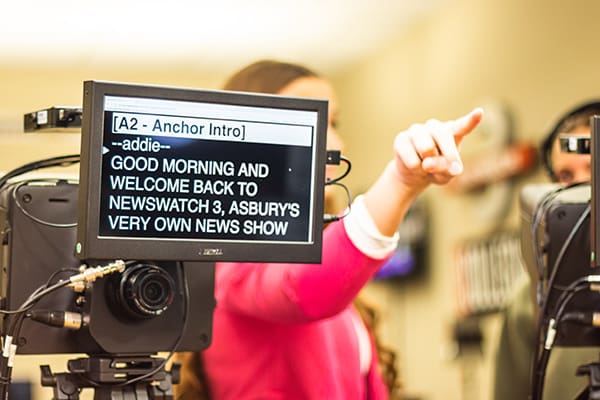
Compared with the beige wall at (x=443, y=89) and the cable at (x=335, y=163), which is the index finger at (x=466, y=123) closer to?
the cable at (x=335, y=163)

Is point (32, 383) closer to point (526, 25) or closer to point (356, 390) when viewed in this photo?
point (356, 390)

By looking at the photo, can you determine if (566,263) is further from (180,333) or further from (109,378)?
(109,378)

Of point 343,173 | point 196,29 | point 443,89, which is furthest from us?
point 196,29

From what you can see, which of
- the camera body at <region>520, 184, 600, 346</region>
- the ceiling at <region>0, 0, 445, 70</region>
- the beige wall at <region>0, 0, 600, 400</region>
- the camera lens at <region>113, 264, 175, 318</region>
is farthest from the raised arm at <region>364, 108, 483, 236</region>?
the ceiling at <region>0, 0, 445, 70</region>

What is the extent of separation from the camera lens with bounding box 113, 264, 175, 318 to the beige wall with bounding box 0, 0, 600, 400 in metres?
2.37

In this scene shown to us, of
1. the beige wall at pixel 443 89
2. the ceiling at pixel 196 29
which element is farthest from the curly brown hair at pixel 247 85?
the ceiling at pixel 196 29

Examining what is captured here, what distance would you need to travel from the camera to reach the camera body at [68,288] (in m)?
1.32

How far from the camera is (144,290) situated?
132 centimetres

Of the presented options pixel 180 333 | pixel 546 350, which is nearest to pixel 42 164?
pixel 180 333

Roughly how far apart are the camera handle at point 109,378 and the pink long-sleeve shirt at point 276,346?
260mm

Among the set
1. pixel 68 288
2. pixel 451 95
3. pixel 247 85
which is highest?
pixel 451 95

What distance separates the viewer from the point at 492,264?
5.07m

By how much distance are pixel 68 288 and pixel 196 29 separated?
4914 mm

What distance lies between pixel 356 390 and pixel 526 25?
346cm
